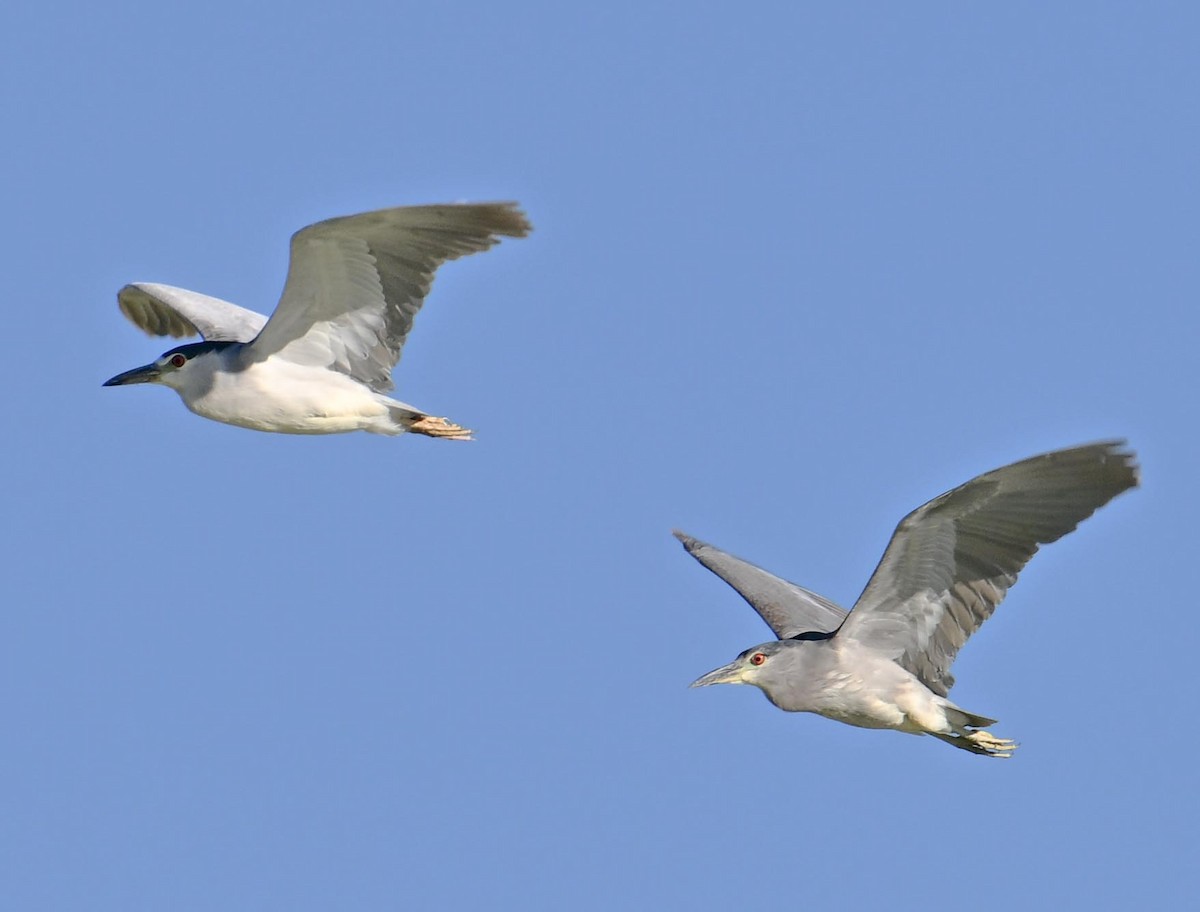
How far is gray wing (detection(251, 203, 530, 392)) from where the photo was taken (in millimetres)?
13711

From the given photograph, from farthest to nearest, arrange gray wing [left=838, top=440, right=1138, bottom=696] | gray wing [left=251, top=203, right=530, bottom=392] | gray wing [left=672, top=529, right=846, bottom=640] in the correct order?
gray wing [left=672, top=529, right=846, bottom=640], gray wing [left=251, top=203, right=530, bottom=392], gray wing [left=838, top=440, right=1138, bottom=696]

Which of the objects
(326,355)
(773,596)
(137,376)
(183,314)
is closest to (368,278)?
(326,355)

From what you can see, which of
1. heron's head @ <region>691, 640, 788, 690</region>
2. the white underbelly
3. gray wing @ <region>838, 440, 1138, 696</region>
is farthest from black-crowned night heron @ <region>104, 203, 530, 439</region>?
gray wing @ <region>838, 440, 1138, 696</region>

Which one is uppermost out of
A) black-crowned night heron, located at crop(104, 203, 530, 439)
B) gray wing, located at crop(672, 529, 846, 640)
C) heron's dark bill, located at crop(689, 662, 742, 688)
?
black-crowned night heron, located at crop(104, 203, 530, 439)

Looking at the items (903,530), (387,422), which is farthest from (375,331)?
(903,530)

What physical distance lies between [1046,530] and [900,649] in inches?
47.0

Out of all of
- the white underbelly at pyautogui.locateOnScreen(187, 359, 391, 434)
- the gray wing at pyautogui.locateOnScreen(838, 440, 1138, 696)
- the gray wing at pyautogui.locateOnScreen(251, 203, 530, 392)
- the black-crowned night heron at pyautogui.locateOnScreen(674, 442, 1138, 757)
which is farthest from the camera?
the white underbelly at pyautogui.locateOnScreen(187, 359, 391, 434)

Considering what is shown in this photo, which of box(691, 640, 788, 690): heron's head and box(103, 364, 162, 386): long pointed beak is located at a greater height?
box(103, 364, 162, 386): long pointed beak

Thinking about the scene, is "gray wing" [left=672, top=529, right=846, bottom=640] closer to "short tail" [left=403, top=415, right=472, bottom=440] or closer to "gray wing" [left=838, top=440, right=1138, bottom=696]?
"gray wing" [left=838, top=440, right=1138, bottom=696]

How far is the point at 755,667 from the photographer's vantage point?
13.0 metres

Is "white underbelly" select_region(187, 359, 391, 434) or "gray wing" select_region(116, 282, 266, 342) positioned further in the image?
"gray wing" select_region(116, 282, 266, 342)

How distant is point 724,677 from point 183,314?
614 centimetres

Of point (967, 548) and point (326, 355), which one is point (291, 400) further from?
point (967, 548)

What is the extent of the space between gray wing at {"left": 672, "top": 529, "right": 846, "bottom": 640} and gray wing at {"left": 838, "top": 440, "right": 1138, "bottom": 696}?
2.99 ft
